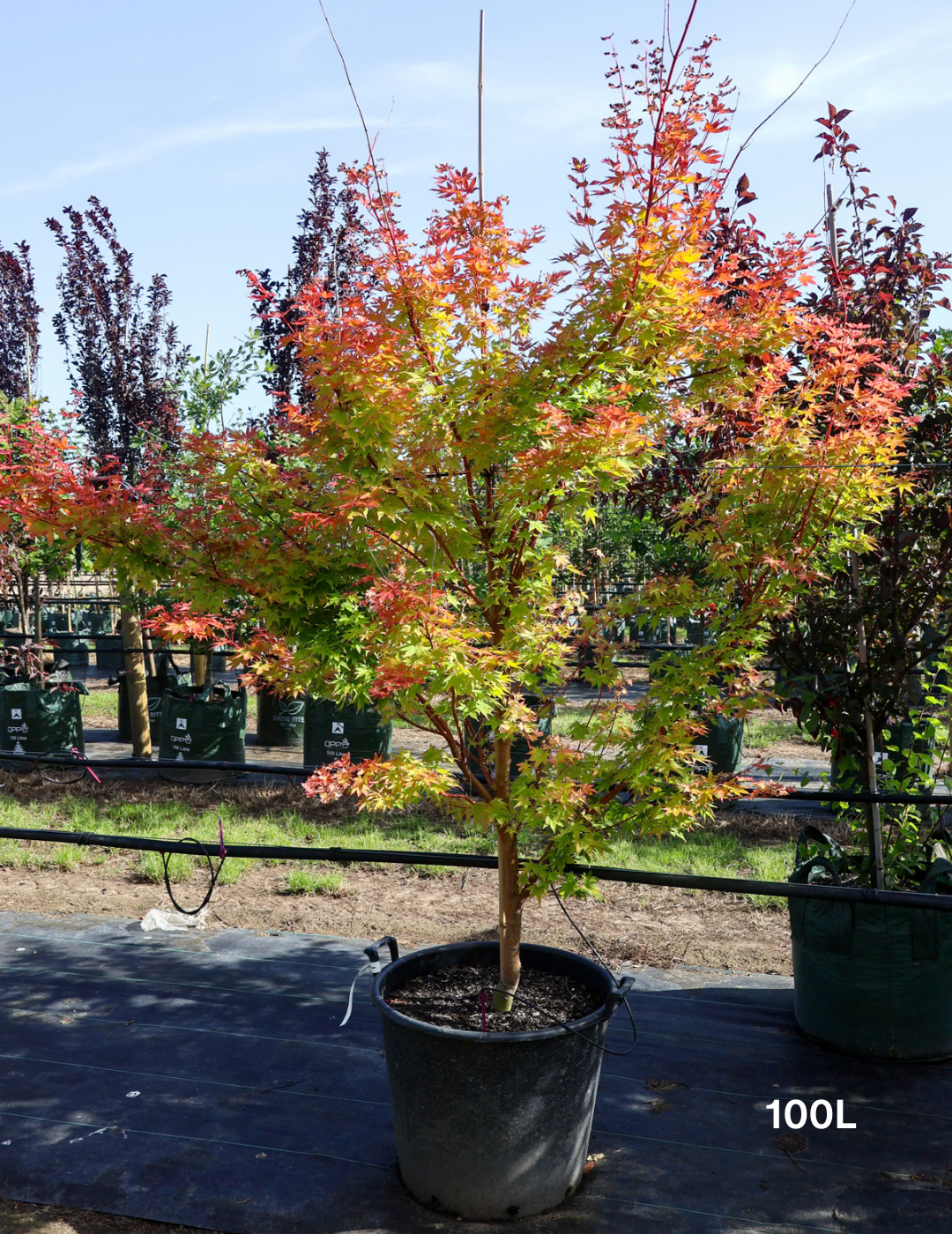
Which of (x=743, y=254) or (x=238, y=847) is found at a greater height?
(x=743, y=254)

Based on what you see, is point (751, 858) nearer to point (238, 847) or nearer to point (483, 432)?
point (238, 847)

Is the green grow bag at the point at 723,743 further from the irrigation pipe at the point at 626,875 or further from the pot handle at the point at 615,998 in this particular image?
the pot handle at the point at 615,998

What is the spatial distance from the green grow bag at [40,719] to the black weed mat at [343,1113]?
152 inches

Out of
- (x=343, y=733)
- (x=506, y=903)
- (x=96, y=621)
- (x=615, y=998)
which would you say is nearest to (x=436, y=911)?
(x=506, y=903)

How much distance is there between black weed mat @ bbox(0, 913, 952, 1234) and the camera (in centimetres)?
254

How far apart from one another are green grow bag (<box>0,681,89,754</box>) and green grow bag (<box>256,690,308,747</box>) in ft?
5.55

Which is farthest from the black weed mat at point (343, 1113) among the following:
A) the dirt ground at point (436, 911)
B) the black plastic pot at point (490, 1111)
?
the dirt ground at point (436, 911)

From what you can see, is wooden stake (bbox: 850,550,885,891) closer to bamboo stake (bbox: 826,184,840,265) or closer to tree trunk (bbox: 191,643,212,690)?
bamboo stake (bbox: 826,184,840,265)

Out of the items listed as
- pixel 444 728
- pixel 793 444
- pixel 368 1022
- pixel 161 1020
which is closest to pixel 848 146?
pixel 793 444

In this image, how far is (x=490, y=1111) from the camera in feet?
8.07

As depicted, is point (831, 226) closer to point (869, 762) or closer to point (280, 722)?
point (869, 762)

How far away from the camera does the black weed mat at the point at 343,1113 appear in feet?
8.34

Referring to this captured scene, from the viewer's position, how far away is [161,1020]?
362cm

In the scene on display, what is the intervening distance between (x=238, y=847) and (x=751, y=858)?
3.40m
